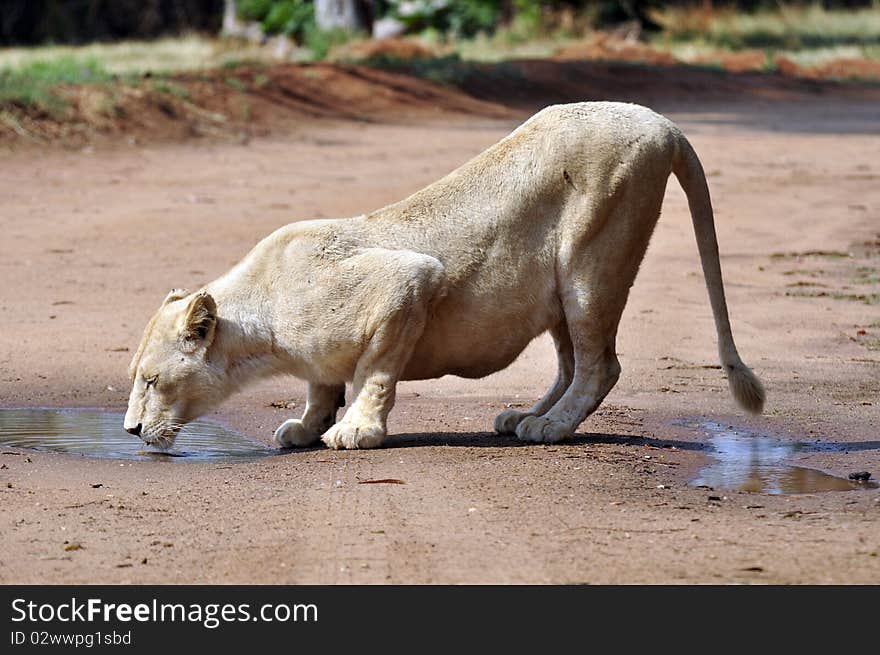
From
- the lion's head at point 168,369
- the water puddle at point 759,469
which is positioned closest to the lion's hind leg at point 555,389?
the water puddle at point 759,469

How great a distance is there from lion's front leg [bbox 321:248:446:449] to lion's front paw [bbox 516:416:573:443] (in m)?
0.64

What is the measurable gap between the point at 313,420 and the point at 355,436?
1.51 feet

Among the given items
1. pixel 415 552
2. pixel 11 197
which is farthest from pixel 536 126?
pixel 11 197

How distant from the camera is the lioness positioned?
6.59 metres

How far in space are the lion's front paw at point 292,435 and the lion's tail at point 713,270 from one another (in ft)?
6.64

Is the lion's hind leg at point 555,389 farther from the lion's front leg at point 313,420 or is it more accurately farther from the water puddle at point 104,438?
the water puddle at point 104,438

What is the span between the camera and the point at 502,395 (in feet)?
26.9

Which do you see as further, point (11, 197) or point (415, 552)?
point (11, 197)

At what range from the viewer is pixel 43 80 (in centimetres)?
1795

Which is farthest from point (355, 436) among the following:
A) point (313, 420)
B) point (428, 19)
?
point (428, 19)

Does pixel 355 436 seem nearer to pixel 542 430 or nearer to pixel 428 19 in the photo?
pixel 542 430

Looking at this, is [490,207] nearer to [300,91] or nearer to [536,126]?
[536,126]

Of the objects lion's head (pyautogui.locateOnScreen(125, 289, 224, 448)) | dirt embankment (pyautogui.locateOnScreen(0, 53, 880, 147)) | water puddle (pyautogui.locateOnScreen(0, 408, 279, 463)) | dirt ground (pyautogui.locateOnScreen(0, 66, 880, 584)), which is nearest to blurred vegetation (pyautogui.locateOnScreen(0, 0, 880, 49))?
dirt embankment (pyautogui.locateOnScreen(0, 53, 880, 147))
